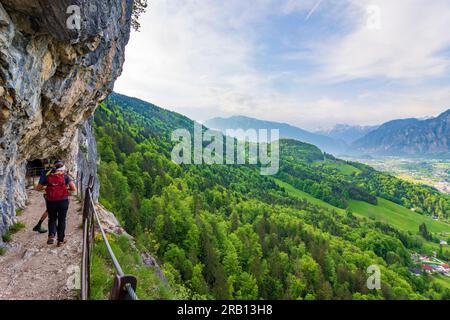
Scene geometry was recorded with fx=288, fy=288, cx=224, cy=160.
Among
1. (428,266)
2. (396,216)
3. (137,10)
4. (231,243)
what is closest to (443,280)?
(428,266)

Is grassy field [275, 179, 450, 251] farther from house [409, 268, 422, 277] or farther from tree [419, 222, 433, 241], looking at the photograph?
house [409, 268, 422, 277]

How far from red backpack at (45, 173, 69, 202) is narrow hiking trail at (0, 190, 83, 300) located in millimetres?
1977

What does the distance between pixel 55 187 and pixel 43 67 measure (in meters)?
5.45

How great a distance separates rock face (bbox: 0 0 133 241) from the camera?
9.24 m

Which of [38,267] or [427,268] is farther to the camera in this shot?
[427,268]

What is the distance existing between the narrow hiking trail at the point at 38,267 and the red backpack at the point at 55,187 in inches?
77.8

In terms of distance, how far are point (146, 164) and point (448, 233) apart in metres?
169

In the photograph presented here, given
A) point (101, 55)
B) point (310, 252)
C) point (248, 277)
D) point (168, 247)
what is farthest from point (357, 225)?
point (101, 55)

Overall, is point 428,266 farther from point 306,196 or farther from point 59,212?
point 59,212

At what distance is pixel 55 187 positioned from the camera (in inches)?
373

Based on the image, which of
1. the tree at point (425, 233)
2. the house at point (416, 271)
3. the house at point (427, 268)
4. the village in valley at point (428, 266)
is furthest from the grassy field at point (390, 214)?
the house at point (416, 271)

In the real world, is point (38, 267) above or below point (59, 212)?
below

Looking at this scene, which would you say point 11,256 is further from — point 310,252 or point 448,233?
point 448,233
